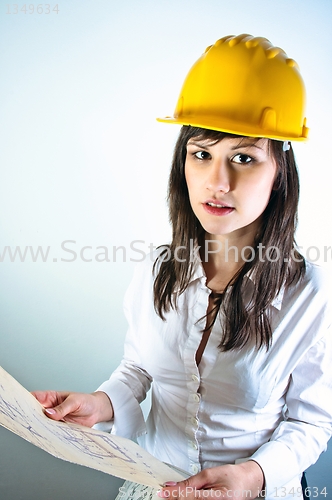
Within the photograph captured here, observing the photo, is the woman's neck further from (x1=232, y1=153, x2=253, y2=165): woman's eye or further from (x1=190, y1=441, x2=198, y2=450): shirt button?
(x1=190, y1=441, x2=198, y2=450): shirt button

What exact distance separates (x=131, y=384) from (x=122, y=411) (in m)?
0.07

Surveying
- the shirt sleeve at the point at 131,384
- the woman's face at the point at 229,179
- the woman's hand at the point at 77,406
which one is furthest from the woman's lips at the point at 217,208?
the woman's hand at the point at 77,406

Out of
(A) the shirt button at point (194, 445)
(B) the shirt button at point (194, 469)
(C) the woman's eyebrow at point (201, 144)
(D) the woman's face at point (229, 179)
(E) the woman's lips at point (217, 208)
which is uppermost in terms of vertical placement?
(C) the woman's eyebrow at point (201, 144)

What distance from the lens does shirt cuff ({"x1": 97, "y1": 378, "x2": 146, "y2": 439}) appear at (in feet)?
3.47

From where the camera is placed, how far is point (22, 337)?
2318 mm

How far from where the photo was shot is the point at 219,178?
Answer: 0.87m

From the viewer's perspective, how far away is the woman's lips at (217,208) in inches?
35.2

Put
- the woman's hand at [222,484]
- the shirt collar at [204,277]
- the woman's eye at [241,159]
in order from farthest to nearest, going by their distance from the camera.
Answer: the shirt collar at [204,277]
the woman's eye at [241,159]
the woman's hand at [222,484]

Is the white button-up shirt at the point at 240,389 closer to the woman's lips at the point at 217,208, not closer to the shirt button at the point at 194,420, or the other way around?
the shirt button at the point at 194,420

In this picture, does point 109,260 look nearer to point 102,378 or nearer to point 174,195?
point 102,378

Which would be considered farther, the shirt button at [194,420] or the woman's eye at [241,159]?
the shirt button at [194,420]

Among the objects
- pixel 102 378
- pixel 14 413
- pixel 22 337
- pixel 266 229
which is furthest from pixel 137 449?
pixel 22 337

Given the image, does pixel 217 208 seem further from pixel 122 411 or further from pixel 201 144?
pixel 122 411

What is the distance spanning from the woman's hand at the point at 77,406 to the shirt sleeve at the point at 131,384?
0.07ft
